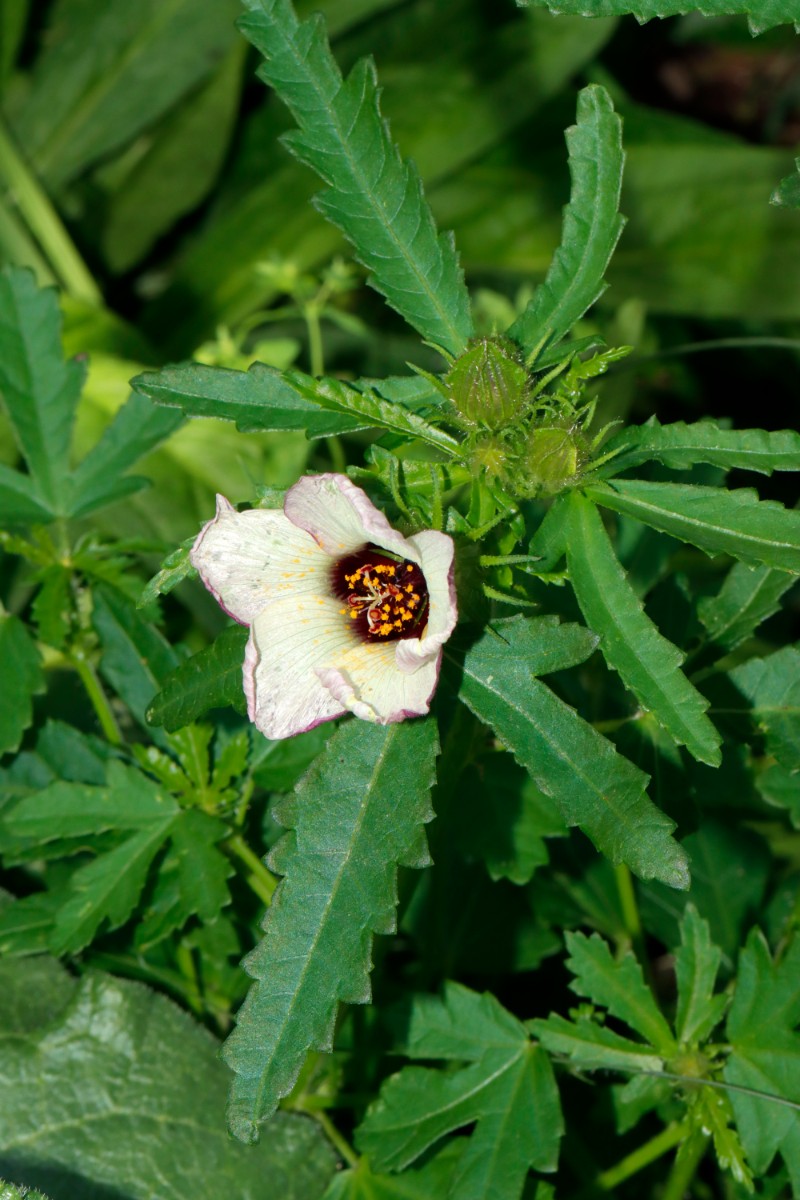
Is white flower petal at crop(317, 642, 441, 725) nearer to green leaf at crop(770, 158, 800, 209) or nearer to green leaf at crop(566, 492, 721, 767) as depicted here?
green leaf at crop(566, 492, 721, 767)

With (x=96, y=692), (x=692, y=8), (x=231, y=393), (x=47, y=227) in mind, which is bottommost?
(x=96, y=692)

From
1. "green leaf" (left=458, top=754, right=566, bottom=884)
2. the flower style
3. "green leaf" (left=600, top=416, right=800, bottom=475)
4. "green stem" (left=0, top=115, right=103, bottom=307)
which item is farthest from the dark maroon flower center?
"green stem" (left=0, top=115, right=103, bottom=307)

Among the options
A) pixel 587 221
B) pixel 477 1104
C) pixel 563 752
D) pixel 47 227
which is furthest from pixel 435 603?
pixel 47 227

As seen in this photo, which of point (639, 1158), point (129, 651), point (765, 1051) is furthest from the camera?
point (129, 651)

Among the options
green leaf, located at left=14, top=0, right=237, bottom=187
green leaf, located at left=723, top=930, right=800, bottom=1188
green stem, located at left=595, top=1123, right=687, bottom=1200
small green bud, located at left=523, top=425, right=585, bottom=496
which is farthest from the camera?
green leaf, located at left=14, top=0, right=237, bottom=187

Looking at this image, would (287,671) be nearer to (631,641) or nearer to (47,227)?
(631,641)

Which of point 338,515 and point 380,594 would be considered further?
point 380,594

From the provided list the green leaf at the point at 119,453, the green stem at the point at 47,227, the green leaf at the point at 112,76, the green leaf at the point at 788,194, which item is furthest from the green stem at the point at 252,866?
the green leaf at the point at 112,76

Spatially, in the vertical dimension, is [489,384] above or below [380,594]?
above
